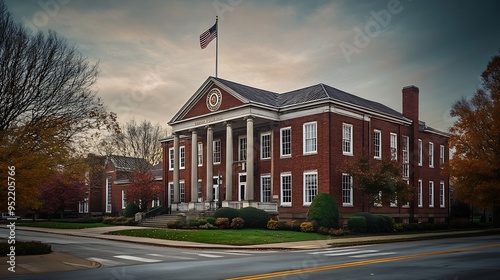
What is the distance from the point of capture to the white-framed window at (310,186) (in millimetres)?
38688

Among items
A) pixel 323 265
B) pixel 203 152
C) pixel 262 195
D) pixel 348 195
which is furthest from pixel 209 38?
pixel 323 265

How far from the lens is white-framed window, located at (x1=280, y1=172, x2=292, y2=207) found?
133ft

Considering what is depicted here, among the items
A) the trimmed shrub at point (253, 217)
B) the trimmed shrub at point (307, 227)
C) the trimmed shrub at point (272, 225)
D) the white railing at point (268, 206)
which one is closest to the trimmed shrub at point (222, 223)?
the trimmed shrub at point (253, 217)

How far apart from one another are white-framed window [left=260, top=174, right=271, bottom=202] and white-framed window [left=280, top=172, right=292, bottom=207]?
5.47 ft

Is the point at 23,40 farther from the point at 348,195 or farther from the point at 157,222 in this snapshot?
the point at 348,195

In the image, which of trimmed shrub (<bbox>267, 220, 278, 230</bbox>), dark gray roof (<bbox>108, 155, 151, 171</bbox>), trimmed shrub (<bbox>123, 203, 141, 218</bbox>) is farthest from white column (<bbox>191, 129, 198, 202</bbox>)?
dark gray roof (<bbox>108, 155, 151, 171</bbox>)

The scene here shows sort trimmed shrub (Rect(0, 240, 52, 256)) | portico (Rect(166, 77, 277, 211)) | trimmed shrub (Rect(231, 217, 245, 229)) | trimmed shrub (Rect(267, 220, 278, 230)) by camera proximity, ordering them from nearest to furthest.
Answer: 1. trimmed shrub (Rect(0, 240, 52, 256))
2. trimmed shrub (Rect(231, 217, 245, 229))
3. trimmed shrub (Rect(267, 220, 278, 230))
4. portico (Rect(166, 77, 277, 211))

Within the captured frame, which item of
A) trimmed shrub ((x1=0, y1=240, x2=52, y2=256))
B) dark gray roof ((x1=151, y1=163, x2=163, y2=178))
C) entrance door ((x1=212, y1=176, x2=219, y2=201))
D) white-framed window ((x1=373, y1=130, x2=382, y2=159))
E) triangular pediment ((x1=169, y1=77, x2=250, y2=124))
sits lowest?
trimmed shrub ((x1=0, y1=240, x2=52, y2=256))

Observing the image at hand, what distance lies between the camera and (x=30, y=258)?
59.8ft

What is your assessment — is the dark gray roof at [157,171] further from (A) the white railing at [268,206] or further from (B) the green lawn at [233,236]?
(B) the green lawn at [233,236]

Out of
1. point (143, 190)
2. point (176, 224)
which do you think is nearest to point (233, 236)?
point (176, 224)

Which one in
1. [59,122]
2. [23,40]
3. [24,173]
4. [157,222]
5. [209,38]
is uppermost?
[209,38]

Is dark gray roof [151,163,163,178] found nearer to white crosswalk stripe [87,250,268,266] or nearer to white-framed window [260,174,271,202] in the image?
white-framed window [260,174,271,202]

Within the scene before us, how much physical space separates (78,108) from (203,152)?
2523cm
